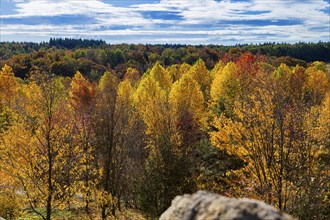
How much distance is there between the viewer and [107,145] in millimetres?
20000

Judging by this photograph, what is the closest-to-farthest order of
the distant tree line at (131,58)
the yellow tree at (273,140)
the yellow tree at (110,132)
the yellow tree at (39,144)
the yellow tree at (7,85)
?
1. the yellow tree at (273,140)
2. the yellow tree at (39,144)
3. the yellow tree at (110,132)
4. the yellow tree at (7,85)
5. the distant tree line at (131,58)

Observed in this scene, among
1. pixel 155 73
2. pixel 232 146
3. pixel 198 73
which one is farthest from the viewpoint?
pixel 198 73

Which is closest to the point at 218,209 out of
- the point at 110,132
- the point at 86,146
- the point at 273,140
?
the point at 273,140

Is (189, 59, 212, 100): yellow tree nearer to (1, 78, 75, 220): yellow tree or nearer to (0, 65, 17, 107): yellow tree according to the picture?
(0, 65, 17, 107): yellow tree

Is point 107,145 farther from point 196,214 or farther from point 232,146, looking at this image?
point 196,214

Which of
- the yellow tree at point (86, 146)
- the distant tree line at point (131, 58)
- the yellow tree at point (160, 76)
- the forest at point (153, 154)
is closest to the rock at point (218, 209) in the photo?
the forest at point (153, 154)

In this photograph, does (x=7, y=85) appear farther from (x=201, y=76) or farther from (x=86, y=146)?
(x=86, y=146)

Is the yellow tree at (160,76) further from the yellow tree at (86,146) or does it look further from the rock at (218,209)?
the rock at (218,209)

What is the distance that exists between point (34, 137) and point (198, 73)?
47.0 metres

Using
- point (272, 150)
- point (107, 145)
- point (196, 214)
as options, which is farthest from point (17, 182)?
point (196, 214)

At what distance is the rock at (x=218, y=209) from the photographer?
14.4 feet

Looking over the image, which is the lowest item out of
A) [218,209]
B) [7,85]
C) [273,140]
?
[7,85]

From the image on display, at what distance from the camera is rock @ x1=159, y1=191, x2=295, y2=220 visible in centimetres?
439

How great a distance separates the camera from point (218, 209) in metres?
4.66
